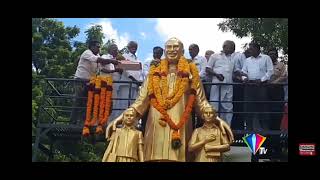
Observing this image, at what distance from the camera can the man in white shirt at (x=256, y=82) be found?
14.5 m

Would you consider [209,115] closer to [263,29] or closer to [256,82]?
[256,82]

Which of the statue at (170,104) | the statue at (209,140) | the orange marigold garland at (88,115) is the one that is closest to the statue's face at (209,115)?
the statue at (209,140)

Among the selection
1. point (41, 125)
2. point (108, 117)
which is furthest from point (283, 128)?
point (41, 125)

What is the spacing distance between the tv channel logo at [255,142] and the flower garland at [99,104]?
246cm

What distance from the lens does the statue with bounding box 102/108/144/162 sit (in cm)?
1432

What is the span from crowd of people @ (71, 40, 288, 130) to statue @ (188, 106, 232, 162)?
209 millimetres

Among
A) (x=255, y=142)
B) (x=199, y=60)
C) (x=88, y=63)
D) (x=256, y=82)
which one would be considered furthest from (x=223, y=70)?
(x=88, y=63)

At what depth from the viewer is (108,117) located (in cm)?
1458

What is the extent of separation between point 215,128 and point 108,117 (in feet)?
6.10

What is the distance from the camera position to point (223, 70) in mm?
14648

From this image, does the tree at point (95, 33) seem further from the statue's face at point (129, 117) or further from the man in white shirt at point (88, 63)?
the statue's face at point (129, 117)

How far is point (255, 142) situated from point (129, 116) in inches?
86.6
